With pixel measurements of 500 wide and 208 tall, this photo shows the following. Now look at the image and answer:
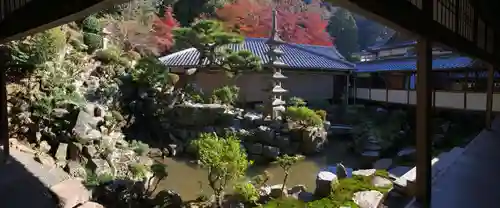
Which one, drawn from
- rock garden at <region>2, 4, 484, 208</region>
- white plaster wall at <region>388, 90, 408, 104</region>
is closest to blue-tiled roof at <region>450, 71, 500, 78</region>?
white plaster wall at <region>388, 90, 408, 104</region>

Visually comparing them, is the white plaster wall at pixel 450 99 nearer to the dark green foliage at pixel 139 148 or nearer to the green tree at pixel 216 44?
the green tree at pixel 216 44

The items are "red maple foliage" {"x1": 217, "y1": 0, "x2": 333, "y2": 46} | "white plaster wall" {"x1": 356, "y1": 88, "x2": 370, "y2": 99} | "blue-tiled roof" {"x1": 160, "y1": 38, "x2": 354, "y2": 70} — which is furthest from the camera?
"red maple foliage" {"x1": 217, "y1": 0, "x2": 333, "y2": 46}

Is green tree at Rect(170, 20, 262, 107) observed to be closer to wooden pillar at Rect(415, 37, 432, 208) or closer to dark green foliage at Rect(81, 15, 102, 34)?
dark green foliage at Rect(81, 15, 102, 34)

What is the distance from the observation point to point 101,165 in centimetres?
767

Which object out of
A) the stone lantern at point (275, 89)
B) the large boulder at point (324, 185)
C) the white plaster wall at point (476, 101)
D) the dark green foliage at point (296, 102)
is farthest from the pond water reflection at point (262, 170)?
the white plaster wall at point (476, 101)

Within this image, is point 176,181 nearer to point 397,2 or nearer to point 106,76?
point 106,76

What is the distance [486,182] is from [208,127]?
362 inches

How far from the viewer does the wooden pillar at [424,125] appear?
373cm

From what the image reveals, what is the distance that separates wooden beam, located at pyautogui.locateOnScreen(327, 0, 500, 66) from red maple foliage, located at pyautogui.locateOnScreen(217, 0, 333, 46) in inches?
578

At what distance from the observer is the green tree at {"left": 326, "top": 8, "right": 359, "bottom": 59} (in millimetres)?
31703

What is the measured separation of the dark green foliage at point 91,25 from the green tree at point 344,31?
23.7 meters

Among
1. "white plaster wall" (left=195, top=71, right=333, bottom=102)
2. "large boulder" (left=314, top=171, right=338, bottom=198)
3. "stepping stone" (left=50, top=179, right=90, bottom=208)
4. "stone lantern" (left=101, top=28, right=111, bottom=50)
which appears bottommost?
"large boulder" (left=314, top=171, right=338, bottom=198)

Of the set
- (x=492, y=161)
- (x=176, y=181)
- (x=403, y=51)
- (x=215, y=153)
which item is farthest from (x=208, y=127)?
(x=403, y=51)

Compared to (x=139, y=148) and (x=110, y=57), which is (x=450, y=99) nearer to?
(x=139, y=148)
